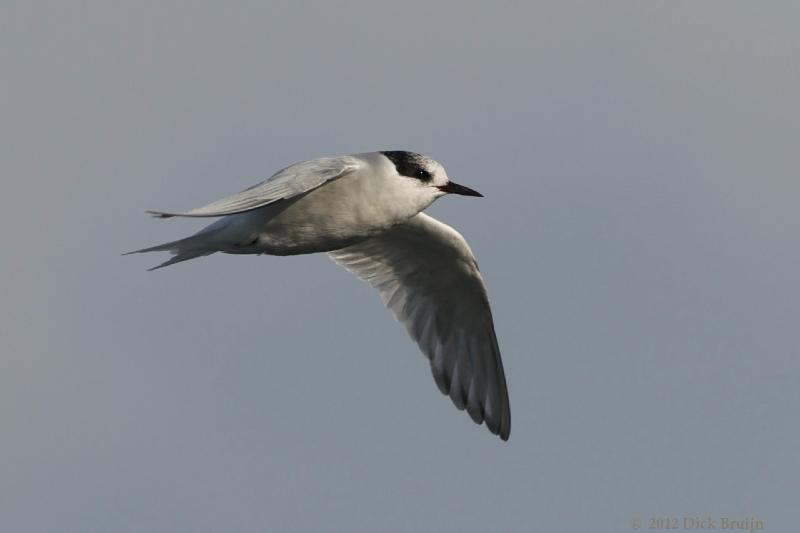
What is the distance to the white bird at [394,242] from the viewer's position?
1360cm

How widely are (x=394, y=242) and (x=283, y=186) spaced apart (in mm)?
4247

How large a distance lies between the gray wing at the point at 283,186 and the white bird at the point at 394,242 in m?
0.01

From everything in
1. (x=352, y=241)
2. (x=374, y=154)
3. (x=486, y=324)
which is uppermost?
(x=374, y=154)

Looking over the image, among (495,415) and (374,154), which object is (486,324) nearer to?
(495,415)

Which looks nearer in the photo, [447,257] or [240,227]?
[240,227]

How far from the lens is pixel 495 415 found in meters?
17.0

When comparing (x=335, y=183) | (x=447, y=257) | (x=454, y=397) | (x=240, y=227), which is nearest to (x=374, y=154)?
(x=335, y=183)

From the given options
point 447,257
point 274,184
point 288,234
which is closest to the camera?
point 274,184

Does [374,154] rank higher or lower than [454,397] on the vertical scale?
higher

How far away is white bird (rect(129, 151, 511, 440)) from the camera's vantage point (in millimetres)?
13602

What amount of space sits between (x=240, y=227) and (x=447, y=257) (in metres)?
3.73

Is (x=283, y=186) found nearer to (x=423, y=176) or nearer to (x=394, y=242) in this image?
(x=423, y=176)

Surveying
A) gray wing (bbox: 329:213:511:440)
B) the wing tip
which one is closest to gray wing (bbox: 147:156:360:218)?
the wing tip

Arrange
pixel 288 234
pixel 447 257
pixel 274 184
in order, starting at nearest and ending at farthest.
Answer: pixel 274 184 < pixel 288 234 < pixel 447 257
